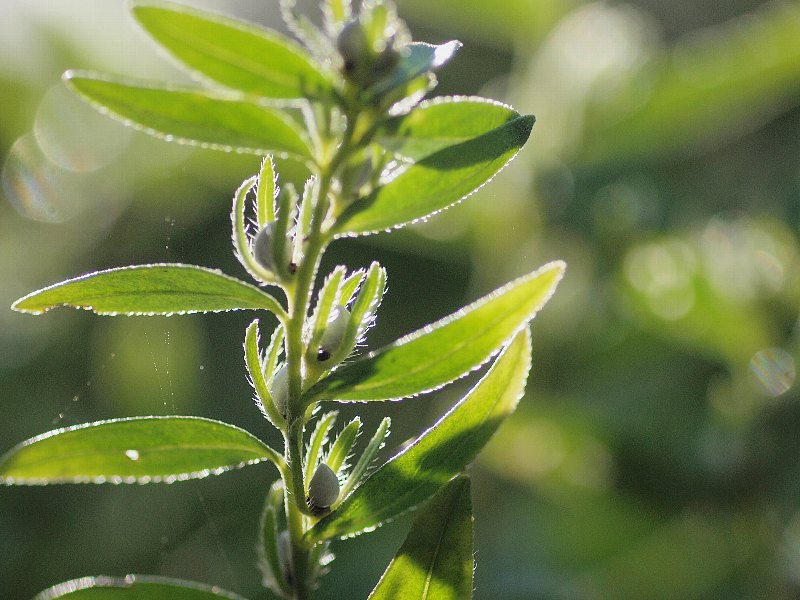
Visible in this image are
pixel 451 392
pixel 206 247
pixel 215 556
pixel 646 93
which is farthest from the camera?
pixel 206 247

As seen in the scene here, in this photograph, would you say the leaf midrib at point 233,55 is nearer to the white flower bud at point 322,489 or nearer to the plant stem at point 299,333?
the plant stem at point 299,333

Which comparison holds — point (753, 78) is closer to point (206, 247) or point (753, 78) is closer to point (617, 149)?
point (617, 149)

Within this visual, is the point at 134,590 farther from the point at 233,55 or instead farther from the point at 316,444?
the point at 233,55

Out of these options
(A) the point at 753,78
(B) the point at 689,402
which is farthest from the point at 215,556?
(A) the point at 753,78

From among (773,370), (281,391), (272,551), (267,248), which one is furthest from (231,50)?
(773,370)

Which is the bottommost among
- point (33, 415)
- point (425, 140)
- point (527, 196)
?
point (33, 415)

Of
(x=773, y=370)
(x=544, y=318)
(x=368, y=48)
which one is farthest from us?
(x=544, y=318)

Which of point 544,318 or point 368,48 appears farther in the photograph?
point 544,318

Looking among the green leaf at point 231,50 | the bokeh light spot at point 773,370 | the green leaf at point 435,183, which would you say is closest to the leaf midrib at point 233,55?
the green leaf at point 231,50
